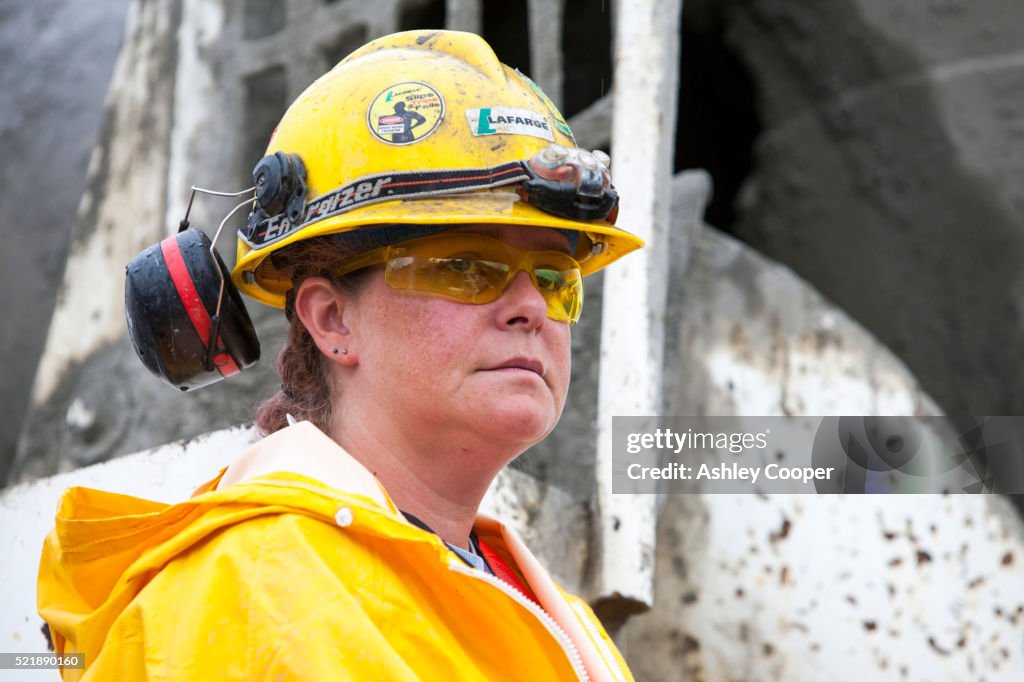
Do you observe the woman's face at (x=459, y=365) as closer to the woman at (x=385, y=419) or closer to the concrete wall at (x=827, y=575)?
the woman at (x=385, y=419)

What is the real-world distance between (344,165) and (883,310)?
293 centimetres

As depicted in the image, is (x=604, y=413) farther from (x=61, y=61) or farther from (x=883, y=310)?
(x=61, y=61)

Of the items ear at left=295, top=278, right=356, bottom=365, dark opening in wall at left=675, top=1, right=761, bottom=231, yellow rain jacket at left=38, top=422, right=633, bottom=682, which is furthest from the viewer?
dark opening in wall at left=675, top=1, right=761, bottom=231

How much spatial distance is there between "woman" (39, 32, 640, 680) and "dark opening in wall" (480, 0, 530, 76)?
2892 mm

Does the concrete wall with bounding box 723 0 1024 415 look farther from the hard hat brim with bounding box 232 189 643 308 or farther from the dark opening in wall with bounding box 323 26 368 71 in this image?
the hard hat brim with bounding box 232 189 643 308

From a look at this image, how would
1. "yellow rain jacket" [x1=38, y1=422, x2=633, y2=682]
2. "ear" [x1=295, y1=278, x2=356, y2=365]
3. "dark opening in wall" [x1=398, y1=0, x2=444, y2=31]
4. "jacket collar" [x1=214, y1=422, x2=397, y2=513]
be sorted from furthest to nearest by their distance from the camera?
"dark opening in wall" [x1=398, y1=0, x2=444, y2=31] → "ear" [x1=295, y1=278, x2=356, y2=365] → "jacket collar" [x1=214, y1=422, x2=397, y2=513] → "yellow rain jacket" [x1=38, y1=422, x2=633, y2=682]

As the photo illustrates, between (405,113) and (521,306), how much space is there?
10.9 inches

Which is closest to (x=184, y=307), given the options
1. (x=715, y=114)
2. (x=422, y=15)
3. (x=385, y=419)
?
(x=385, y=419)

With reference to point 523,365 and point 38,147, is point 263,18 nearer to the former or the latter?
point 38,147

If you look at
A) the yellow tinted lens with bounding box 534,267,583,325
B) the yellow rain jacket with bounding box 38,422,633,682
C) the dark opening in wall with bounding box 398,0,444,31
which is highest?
the dark opening in wall with bounding box 398,0,444,31

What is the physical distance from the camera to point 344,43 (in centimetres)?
342

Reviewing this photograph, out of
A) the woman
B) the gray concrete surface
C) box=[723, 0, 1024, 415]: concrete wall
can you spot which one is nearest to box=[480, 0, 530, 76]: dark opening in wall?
box=[723, 0, 1024, 415]: concrete wall

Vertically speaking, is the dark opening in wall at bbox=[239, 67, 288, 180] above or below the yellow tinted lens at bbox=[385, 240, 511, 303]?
above

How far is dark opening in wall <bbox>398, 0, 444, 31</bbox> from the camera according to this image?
3367mm
